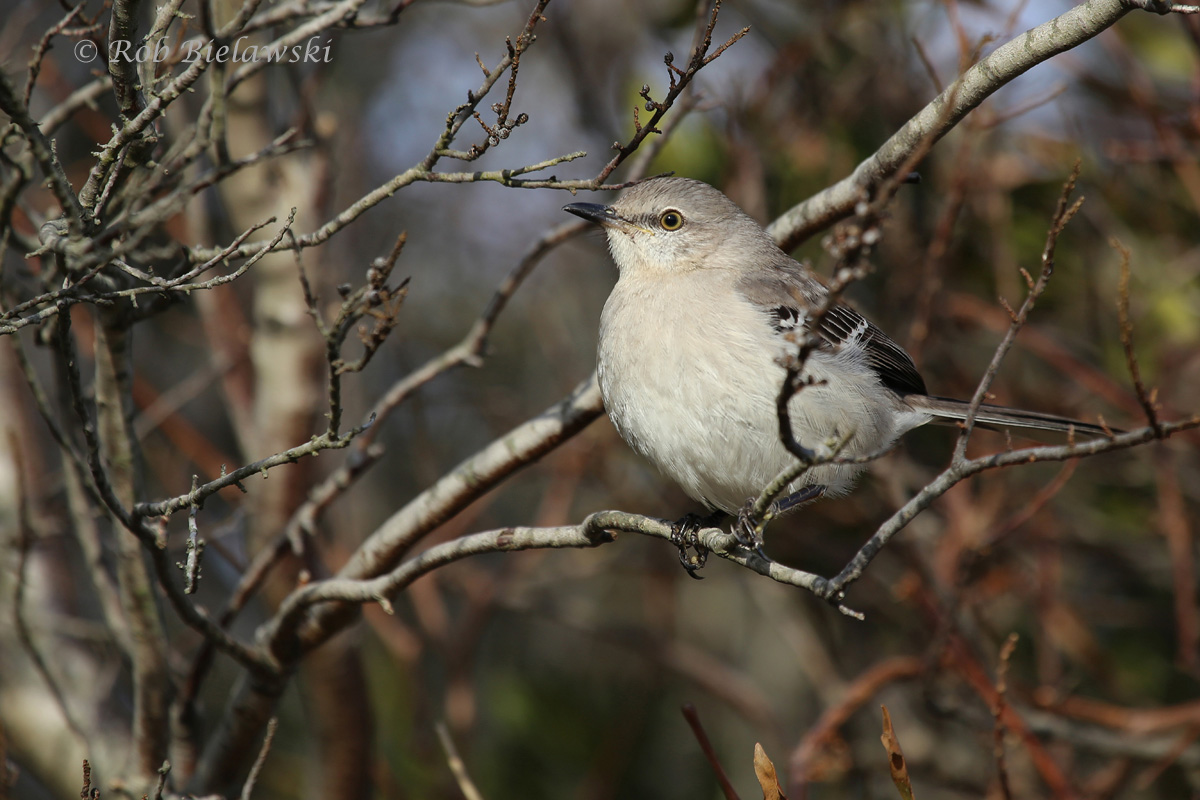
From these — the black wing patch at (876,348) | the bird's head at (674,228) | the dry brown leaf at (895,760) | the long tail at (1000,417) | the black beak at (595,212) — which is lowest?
the dry brown leaf at (895,760)

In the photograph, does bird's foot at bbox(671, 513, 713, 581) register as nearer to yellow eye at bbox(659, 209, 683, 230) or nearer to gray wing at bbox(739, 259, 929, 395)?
gray wing at bbox(739, 259, 929, 395)

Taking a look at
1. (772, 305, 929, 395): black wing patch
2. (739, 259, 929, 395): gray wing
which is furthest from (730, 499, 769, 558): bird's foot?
(772, 305, 929, 395): black wing patch

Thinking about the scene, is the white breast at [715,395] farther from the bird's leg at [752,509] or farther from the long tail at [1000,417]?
the long tail at [1000,417]

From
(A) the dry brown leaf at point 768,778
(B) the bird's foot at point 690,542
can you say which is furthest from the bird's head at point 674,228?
(A) the dry brown leaf at point 768,778

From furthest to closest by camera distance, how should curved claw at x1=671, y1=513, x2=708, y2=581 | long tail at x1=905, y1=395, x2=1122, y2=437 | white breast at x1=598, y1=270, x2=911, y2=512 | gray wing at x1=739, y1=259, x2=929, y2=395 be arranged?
gray wing at x1=739, y1=259, x2=929, y2=395, long tail at x1=905, y1=395, x2=1122, y2=437, white breast at x1=598, y1=270, x2=911, y2=512, curved claw at x1=671, y1=513, x2=708, y2=581

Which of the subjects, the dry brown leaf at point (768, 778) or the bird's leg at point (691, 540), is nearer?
the dry brown leaf at point (768, 778)

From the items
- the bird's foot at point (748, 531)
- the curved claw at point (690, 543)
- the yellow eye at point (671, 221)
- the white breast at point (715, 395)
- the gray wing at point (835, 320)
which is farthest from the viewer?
the yellow eye at point (671, 221)

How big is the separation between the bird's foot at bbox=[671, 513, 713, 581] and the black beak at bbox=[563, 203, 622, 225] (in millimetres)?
1492

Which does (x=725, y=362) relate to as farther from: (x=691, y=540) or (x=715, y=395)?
(x=691, y=540)

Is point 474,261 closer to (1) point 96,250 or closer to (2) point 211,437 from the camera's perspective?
(2) point 211,437

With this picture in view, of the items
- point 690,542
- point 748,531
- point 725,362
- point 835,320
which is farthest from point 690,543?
point 835,320

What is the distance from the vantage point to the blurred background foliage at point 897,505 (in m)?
5.05

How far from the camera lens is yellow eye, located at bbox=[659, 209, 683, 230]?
466 cm

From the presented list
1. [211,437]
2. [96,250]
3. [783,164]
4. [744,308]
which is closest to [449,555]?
[96,250]
